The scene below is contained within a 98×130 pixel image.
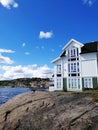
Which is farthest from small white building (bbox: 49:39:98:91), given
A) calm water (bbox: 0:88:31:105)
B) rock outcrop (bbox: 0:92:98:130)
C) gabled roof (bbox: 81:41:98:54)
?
rock outcrop (bbox: 0:92:98:130)

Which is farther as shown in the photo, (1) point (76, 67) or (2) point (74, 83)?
(2) point (74, 83)

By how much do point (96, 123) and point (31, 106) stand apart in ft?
15.4

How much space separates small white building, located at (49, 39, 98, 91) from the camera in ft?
111

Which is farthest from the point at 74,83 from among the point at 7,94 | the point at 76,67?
the point at 7,94

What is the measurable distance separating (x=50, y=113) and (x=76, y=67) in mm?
25771

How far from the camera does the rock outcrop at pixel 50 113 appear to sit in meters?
9.73

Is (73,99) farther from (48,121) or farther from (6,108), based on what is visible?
(6,108)

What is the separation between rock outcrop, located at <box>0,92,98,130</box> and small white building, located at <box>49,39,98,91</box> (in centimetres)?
2154

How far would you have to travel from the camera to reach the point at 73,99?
41.1 feet

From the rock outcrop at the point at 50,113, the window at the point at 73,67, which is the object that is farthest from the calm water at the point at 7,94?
the rock outcrop at the point at 50,113

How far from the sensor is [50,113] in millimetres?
11016

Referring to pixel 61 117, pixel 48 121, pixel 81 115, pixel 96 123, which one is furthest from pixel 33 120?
pixel 96 123

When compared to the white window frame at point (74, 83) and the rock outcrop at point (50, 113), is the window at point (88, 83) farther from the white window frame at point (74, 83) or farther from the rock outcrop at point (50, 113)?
the rock outcrop at point (50, 113)

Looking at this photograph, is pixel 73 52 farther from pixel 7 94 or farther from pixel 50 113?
pixel 7 94
